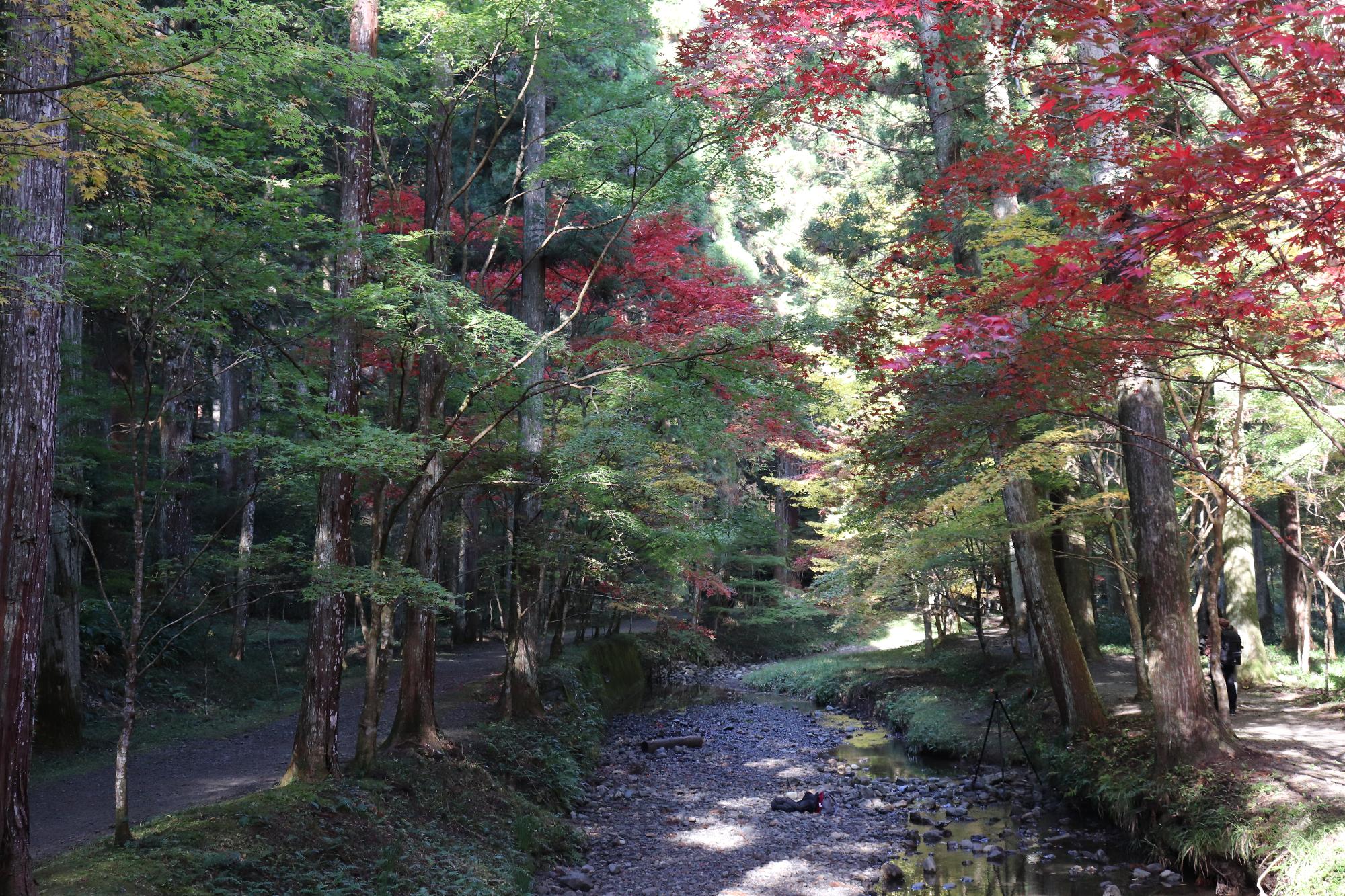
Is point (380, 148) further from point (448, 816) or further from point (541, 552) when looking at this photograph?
point (448, 816)

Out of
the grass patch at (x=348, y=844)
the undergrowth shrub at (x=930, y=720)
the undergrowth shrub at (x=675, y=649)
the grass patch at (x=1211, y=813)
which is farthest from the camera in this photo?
the undergrowth shrub at (x=675, y=649)

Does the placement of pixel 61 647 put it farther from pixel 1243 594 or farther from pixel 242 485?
pixel 1243 594

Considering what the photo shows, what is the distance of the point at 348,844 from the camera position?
616 cm

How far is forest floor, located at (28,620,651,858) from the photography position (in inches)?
273

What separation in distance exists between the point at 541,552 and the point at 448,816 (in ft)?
11.7

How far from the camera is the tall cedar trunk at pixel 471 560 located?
48.7 ft

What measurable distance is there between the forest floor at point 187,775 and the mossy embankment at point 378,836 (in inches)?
38.0

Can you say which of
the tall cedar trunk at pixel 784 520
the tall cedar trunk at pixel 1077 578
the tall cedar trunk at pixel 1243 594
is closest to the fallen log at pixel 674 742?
the tall cedar trunk at pixel 1077 578

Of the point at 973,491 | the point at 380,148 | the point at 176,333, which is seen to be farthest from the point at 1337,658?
the point at 176,333

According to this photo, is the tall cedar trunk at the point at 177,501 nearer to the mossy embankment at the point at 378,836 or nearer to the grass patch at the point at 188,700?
the grass patch at the point at 188,700

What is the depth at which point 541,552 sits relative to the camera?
1058cm

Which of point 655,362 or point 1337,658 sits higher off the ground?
point 655,362

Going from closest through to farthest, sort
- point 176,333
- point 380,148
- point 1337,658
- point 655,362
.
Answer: point 176,333 < point 655,362 < point 380,148 < point 1337,658

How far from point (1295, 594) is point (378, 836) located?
15734mm
